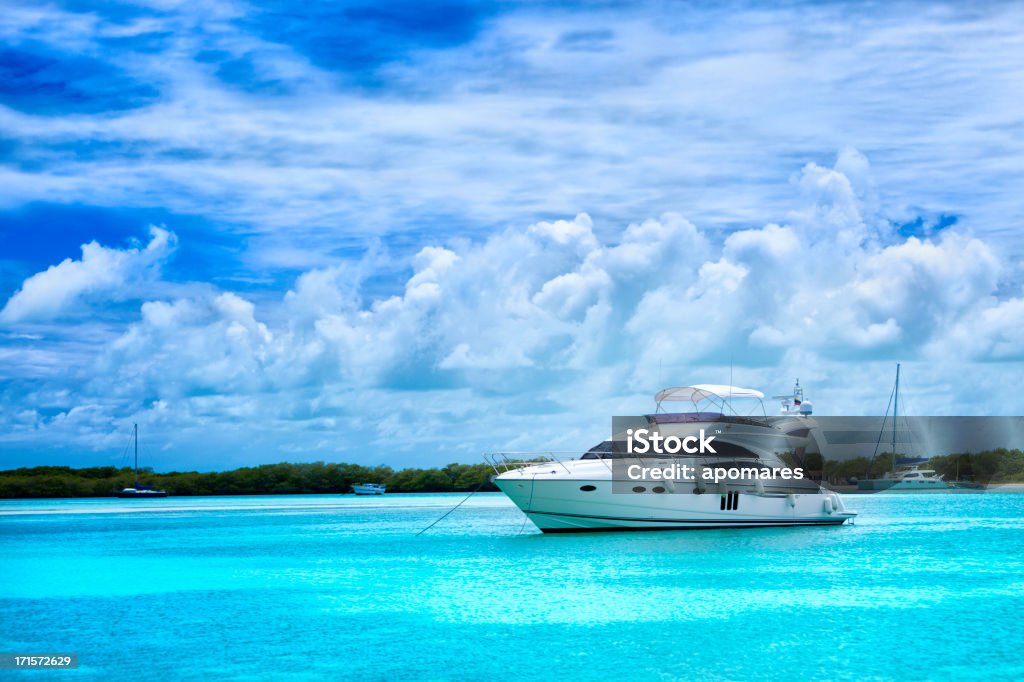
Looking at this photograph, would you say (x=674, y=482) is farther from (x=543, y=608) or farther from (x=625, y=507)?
(x=543, y=608)

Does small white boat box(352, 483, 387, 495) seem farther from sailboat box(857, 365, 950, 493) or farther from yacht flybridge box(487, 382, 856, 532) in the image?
yacht flybridge box(487, 382, 856, 532)

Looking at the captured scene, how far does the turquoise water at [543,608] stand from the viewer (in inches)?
850

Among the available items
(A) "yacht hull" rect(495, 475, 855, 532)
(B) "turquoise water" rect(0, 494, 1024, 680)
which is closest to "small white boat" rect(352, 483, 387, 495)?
(B) "turquoise water" rect(0, 494, 1024, 680)

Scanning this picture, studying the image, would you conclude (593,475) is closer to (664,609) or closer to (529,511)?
(529,511)

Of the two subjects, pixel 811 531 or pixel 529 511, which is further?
pixel 811 531

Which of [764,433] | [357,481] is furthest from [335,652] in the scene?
[357,481]

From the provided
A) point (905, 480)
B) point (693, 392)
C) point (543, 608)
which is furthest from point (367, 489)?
point (543, 608)

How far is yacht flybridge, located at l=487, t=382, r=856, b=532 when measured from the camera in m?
44.2

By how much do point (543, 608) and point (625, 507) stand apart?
16.6 meters

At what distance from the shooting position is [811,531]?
50594 millimetres

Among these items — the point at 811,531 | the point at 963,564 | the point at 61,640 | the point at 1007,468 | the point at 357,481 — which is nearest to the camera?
the point at 61,640

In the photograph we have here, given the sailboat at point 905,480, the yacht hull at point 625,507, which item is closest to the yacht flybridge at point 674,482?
the yacht hull at point 625,507

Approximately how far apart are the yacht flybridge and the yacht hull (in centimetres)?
4

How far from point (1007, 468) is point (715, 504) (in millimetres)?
130386
